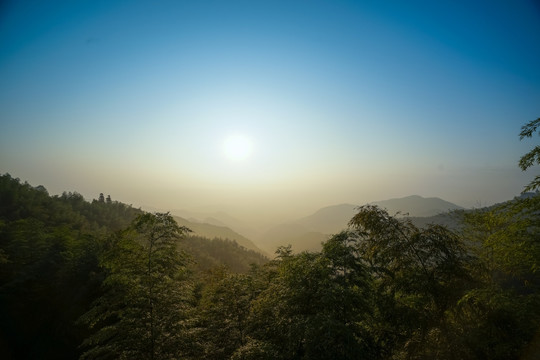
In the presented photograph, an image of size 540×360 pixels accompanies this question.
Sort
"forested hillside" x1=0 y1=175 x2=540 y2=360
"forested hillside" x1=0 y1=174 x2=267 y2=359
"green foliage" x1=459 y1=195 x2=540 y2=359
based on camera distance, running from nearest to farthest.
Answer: "green foliage" x1=459 y1=195 x2=540 y2=359
"forested hillside" x1=0 y1=175 x2=540 y2=360
"forested hillside" x1=0 y1=174 x2=267 y2=359

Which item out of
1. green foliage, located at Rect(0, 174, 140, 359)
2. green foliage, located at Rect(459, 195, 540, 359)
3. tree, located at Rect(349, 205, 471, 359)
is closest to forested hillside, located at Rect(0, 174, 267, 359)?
green foliage, located at Rect(0, 174, 140, 359)

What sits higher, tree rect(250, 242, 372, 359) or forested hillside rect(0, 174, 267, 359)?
tree rect(250, 242, 372, 359)

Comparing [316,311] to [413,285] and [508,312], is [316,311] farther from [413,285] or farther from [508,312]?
[508,312]

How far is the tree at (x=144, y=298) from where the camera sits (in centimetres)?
834

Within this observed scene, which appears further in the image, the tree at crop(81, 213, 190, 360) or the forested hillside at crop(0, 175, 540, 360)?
the tree at crop(81, 213, 190, 360)

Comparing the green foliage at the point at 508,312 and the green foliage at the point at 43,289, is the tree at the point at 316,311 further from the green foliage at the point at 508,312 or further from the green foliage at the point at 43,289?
the green foliage at the point at 43,289

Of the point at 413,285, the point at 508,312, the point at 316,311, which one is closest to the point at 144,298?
the point at 316,311

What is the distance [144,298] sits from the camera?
8.92 metres

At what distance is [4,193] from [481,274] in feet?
340

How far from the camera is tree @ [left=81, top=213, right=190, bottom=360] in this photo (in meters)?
8.34

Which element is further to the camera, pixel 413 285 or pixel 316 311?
pixel 316 311

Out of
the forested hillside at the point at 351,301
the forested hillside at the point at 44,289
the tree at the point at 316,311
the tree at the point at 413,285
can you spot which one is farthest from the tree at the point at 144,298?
the forested hillside at the point at 44,289

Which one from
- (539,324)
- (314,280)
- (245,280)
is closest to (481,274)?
(539,324)

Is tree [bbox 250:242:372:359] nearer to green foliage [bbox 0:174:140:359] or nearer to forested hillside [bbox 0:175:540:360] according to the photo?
forested hillside [bbox 0:175:540:360]
